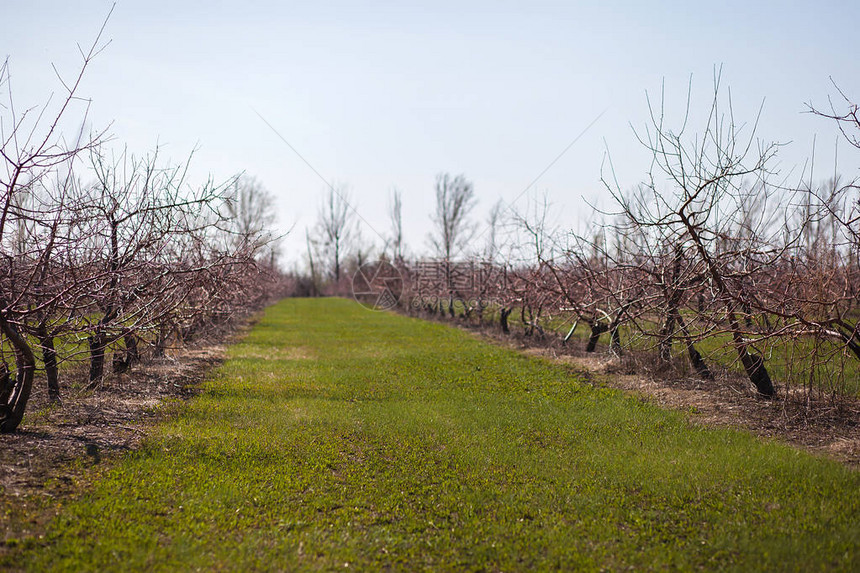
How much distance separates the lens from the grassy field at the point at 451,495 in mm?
4508

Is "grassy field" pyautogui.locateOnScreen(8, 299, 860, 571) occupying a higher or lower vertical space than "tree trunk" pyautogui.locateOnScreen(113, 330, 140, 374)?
lower

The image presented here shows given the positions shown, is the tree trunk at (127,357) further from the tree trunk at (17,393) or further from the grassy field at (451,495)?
the tree trunk at (17,393)

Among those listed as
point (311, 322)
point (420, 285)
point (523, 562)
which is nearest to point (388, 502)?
point (523, 562)

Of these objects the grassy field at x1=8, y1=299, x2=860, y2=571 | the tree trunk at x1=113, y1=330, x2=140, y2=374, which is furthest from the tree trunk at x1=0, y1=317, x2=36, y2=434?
the tree trunk at x1=113, y1=330, x2=140, y2=374

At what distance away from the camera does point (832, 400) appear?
8047 mm

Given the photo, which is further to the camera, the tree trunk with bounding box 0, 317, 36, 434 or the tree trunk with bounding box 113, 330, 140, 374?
the tree trunk with bounding box 113, 330, 140, 374

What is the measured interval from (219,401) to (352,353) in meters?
7.69

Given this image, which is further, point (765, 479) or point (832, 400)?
point (832, 400)

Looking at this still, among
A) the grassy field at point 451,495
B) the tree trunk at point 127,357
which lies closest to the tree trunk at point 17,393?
the grassy field at point 451,495

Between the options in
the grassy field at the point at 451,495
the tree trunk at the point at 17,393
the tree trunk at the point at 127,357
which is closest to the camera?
the grassy field at the point at 451,495

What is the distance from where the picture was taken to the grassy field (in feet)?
14.8

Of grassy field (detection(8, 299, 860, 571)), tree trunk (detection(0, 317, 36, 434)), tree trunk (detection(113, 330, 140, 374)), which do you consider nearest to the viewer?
grassy field (detection(8, 299, 860, 571))

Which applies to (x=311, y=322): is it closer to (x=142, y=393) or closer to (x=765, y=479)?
(x=142, y=393)

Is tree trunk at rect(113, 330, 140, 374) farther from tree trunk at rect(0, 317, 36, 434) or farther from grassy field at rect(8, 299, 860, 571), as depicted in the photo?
tree trunk at rect(0, 317, 36, 434)
